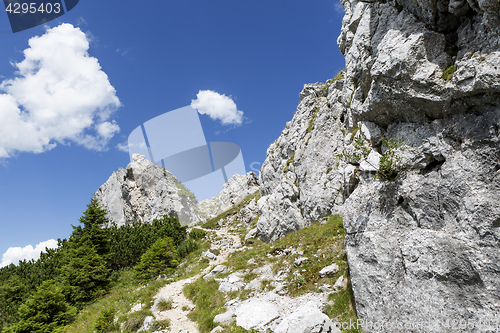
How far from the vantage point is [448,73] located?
7.55 metres

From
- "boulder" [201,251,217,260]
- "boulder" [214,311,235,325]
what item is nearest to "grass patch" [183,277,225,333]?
"boulder" [214,311,235,325]

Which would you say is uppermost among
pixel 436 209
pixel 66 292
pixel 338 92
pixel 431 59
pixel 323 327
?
pixel 338 92

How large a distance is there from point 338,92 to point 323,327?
2730 cm

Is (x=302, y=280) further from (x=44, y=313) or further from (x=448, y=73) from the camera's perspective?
(x=44, y=313)

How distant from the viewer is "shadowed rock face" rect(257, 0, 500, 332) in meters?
6.24

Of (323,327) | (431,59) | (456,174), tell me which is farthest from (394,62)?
(323,327)

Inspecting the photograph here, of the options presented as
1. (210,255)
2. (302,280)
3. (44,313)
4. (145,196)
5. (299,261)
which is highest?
(145,196)

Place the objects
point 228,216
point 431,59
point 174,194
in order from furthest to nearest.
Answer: point 174,194 < point 228,216 < point 431,59

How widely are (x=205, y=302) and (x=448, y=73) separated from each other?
16606 mm

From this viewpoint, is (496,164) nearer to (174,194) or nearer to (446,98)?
(446,98)

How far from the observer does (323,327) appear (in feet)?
27.1

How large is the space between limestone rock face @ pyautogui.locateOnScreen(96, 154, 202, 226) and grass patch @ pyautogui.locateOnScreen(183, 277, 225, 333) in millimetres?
49093

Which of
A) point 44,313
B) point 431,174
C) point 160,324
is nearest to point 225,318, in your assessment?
point 160,324

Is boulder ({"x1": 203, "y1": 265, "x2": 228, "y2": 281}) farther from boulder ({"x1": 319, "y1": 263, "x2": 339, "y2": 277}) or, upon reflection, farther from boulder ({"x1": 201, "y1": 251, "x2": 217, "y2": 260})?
boulder ({"x1": 319, "y1": 263, "x2": 339, "y2": 277})
